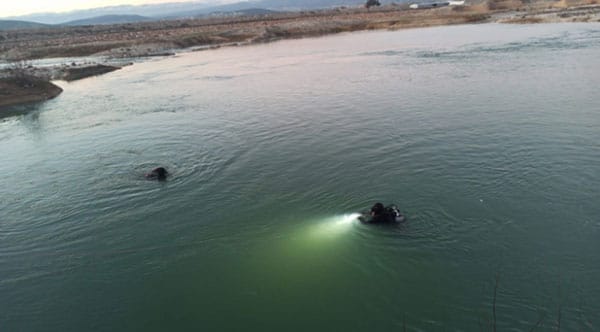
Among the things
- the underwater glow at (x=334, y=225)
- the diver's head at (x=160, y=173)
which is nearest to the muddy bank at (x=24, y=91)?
the diver's head at (x=160, y=173)

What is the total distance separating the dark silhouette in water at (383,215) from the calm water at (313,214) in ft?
1.39

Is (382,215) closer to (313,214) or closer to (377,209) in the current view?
(377,209)

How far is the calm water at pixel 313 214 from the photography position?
1366cm

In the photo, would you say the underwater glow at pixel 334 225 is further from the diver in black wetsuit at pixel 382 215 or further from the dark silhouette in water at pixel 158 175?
the dark silhouette in water at pixel 158 175

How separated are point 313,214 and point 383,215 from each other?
3.27 metres

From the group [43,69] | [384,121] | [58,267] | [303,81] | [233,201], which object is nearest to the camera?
[58,267]

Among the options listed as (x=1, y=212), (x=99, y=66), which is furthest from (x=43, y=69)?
(x=1, y=212)

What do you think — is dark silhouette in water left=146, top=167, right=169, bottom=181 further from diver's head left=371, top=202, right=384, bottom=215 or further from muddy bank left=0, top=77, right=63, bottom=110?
muddy bank left=0, top=77, right=63, bottom=110

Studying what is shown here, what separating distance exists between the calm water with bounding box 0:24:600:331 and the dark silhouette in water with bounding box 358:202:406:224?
1.39 feet

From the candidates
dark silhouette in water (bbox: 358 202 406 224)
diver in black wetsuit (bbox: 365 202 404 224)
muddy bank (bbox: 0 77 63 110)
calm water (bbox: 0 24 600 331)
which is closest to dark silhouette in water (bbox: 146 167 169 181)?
calm water (bbox: 0 24 600 331)

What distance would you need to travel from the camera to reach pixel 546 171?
69.0ft

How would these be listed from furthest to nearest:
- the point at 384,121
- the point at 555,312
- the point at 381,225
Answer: the point at 384,121, the point at 381,225, the point at 555,312

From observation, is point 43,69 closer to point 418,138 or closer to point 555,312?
point 418,138

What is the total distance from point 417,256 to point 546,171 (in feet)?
33.4
